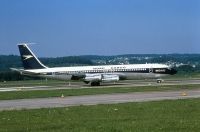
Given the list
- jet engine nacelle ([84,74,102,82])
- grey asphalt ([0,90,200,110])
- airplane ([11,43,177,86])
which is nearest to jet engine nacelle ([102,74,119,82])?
airplane ([11,43,177,86])

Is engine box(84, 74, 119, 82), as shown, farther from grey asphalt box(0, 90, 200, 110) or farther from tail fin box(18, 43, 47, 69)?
grey asphalt box(0, 90, 200, 110)

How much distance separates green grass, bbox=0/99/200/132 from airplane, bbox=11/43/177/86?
56.5 meters

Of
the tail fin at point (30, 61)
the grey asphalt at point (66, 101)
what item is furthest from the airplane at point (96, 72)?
the grey asphalt at point (66, 101)

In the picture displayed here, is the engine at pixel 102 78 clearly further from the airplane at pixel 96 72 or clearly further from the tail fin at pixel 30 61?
the tail fin at pixel 30 61

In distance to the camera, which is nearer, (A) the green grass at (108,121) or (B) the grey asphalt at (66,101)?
(A) the green grass at (108,121)

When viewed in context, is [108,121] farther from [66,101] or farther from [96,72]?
[96,72]

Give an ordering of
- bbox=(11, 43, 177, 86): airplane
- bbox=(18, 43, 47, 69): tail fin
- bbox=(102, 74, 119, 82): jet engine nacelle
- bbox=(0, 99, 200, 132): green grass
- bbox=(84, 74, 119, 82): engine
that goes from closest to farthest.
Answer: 1. bbox=(0, 99, 200, 132): green grass
2. bbox=(84, 74, 119, 82): engine
3. bbox=(102, 74, 119, 82): jet engine nacelle
4. bbox=(11, 43, 177, 86): airplane
5. bbox=(18, 43, 47, 69): tail fin

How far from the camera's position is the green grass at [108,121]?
2009 centimetres

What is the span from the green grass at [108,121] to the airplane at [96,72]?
56.5 metres

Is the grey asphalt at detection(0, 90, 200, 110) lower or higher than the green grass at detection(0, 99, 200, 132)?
lower

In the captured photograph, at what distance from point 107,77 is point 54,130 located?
218 ft

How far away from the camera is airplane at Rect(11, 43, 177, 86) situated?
86.6 metres

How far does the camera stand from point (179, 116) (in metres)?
25.0

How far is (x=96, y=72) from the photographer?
8794 centimetres
